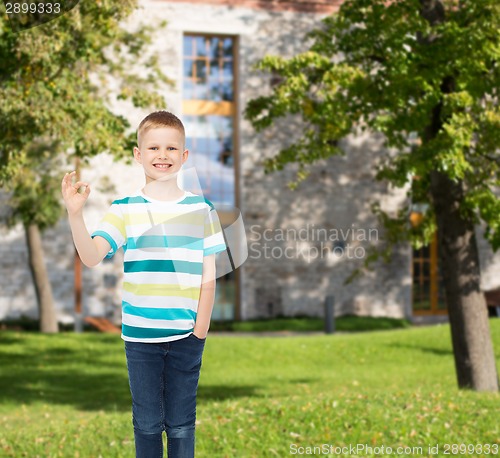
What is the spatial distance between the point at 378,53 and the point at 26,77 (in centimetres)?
478

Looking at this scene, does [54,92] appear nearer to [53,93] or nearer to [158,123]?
[53,93]

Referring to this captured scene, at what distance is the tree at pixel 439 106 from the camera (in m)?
9.73

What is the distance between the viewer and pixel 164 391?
3.21 m

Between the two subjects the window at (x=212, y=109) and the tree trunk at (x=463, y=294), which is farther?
the window at (x=212, y=109)

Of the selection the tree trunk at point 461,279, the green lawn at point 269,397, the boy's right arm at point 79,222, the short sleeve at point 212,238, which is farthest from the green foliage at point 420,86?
the boy's right arm at point 79,222

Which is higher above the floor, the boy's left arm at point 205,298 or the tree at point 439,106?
the tree at point 439,106

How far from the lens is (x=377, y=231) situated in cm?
2631

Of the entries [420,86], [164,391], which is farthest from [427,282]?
[164,391]

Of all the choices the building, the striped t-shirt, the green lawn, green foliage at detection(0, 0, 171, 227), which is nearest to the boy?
the striped t-shirt

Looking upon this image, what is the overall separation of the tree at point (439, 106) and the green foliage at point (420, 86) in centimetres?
1

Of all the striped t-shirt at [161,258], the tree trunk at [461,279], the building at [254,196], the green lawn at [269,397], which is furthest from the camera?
the building at [254,196]

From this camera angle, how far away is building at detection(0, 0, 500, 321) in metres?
24.6

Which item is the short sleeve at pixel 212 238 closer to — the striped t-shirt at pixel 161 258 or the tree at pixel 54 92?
the striped t-shirt at pixel 161 258

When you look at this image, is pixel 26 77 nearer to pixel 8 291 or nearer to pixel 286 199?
pixel 8 291
